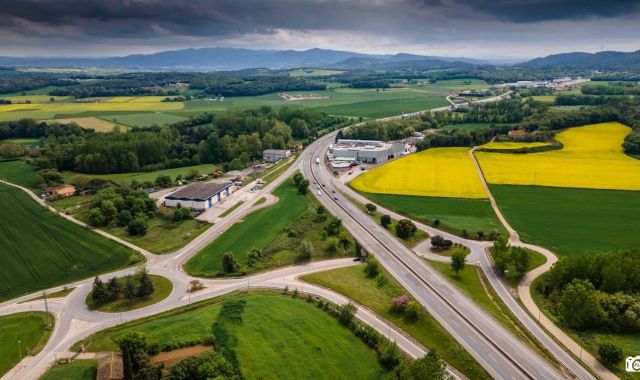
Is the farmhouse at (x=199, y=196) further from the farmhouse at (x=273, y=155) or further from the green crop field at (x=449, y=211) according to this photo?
the farmhouse at (x=273, y=155)

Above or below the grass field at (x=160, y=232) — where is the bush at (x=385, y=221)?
above

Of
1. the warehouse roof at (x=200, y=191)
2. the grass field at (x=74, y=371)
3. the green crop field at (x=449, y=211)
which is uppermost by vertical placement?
the warehouse roof at (x=200, y=191)

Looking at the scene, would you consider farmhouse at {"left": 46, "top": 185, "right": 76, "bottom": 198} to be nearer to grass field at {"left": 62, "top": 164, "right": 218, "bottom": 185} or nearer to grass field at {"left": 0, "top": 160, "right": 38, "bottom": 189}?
grass field at {"left": 0, "top": 160, "right": 38, "bottom": 189}

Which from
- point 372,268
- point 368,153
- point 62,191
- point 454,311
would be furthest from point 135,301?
point 368,153

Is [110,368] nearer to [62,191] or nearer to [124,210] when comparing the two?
[124,210]

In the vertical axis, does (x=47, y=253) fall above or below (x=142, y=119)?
below

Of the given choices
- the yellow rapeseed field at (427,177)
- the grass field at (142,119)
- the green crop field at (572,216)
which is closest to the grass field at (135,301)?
the yellow rapeseed field at (427,177)

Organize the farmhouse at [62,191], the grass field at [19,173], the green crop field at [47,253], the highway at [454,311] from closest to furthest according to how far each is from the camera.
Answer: the highway at [454,311], the green crop field at [47,253], the farmhouse at [62,191], the grass field at [19,173]
